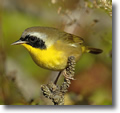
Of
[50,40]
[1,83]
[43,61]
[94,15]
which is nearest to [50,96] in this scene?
[43,61]

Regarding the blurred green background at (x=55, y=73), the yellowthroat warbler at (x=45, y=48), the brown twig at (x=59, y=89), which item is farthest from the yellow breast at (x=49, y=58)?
the blurred green background at (x=55, y=73)

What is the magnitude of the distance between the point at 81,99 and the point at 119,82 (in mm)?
263

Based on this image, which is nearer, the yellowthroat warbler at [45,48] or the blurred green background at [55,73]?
the yellowthroat warbler at [45,48]

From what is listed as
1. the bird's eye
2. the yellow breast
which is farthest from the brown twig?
the bird's eye

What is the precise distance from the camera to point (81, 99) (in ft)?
6.03

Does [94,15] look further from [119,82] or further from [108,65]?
[119,82]

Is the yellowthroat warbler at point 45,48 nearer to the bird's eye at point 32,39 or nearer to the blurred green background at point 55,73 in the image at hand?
the bird's eye at point 32,39

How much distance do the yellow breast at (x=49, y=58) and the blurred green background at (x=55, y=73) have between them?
0.24m

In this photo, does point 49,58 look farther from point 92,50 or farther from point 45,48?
point 92,50

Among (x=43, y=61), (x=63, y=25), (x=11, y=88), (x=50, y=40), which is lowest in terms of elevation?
(x=11, y=88)

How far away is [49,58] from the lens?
5.20 ft

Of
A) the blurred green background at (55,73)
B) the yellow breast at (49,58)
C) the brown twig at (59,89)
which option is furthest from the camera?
the blurred green background at (55,73)

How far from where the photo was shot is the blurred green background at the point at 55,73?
5.91 feet

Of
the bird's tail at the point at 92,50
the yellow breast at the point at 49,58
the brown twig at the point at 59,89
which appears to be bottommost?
the brown twig at the point at 59,89
